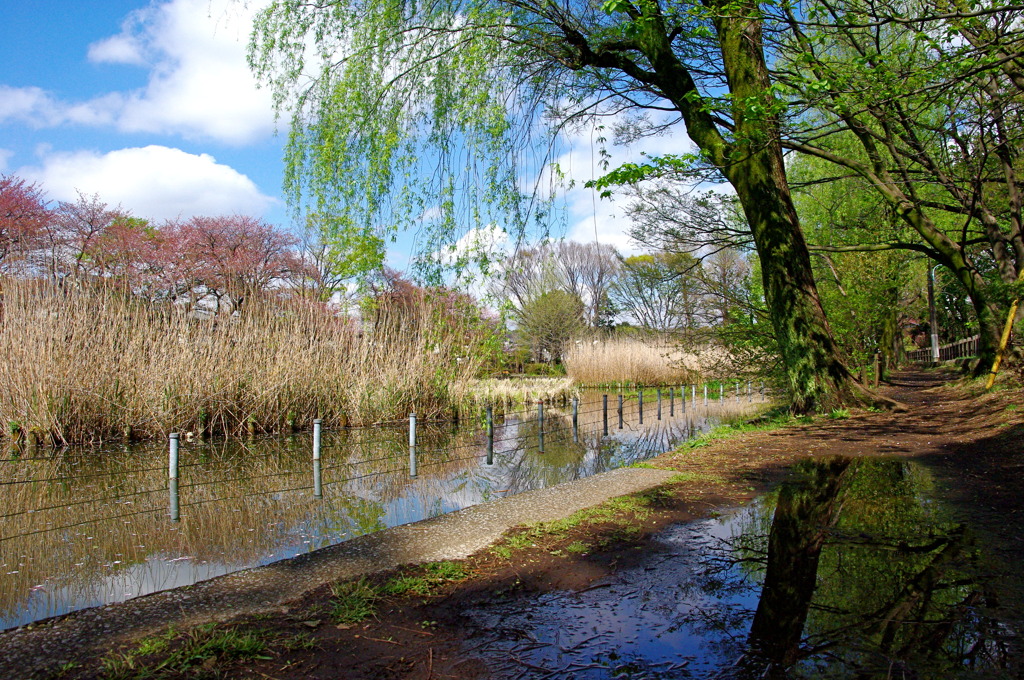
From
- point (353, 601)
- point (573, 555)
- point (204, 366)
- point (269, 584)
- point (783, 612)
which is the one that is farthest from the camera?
point (204, 366)

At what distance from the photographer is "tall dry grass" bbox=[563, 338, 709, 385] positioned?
888 inches

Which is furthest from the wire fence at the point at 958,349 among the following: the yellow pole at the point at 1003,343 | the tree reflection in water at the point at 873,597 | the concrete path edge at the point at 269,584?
the concrete path edge at the point at 269,584

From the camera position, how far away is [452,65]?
7953 mm

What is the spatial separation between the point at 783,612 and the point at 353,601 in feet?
6.72

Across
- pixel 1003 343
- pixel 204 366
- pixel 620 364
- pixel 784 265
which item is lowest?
pixel 620 364

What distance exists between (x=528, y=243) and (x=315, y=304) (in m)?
7.68

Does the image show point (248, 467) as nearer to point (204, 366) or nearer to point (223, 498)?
point (223, 498)

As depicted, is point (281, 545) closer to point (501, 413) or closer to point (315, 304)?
point (315, 304)

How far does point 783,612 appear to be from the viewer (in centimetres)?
313

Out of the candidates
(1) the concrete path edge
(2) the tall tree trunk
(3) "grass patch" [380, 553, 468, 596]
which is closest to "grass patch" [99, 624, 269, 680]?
(1) the concrete path edge

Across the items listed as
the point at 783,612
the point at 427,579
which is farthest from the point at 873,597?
the point at 427,579

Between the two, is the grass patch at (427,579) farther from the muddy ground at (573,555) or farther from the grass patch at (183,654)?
the grass patch at (183,654)

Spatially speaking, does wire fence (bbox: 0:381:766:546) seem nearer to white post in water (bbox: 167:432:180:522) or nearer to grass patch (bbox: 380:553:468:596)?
white post in water (bbox: 167:432:180:522)

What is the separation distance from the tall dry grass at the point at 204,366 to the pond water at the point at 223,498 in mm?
645
